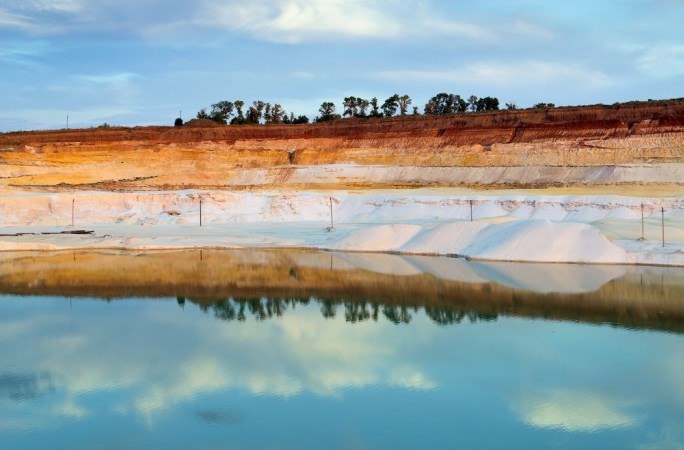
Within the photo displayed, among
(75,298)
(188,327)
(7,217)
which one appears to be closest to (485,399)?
(188,327)

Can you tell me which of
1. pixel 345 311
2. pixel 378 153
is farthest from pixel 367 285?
pixel 378 153

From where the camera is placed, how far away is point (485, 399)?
9.66 m

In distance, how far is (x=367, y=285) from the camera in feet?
61.2

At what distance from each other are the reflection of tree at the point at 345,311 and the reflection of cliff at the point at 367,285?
28 mm

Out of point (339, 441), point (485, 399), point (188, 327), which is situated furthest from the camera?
point (188, 327)

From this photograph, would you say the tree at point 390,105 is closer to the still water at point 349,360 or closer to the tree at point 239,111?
the tree at point 239,111

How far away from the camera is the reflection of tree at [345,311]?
48.8 ft

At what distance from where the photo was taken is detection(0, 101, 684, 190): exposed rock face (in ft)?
135

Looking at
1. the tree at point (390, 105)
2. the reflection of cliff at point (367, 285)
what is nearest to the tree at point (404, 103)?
the tree at point (390, 105)

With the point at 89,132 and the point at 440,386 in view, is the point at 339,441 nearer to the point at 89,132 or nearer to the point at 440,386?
the point at 440,386

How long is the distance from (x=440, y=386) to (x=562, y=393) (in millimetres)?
1587

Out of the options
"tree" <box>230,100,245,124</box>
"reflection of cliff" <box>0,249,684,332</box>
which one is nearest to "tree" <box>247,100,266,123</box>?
"tree" <box>230,100,245,124</box>

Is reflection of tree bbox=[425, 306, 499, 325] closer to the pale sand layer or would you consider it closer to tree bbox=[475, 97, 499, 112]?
the pale sand layer

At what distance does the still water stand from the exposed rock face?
21739 mm
